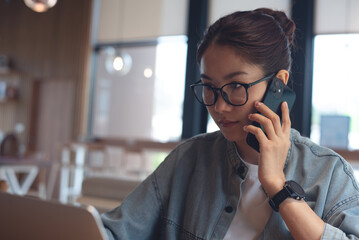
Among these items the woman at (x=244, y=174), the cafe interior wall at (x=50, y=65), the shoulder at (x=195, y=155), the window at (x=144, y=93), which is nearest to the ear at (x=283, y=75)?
the woman at (x=244, y=174)

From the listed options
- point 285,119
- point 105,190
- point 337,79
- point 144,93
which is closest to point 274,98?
point 285,119

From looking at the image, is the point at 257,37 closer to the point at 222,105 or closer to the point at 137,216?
the point at 222,105

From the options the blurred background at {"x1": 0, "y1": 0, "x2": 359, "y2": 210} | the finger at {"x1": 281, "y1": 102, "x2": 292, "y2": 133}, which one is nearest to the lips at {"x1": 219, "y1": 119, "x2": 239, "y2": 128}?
the finger at {"x1": 281, "y1": 102, "x2": 292, "y2": 133}

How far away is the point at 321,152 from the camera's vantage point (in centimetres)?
92

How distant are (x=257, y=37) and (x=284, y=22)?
16 cm

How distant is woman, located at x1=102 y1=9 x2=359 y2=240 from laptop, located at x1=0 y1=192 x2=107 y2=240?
34cm

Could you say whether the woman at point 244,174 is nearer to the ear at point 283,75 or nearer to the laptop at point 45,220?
the ear at point 283,75

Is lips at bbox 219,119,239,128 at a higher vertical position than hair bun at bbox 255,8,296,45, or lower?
lower

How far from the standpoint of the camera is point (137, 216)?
102 centimetres

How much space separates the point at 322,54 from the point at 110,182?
449cm

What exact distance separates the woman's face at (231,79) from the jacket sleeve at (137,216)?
0.29 m

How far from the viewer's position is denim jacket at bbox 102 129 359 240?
0.84 meters

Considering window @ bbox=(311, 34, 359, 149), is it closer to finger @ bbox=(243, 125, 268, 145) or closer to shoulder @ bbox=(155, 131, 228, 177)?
shoulder @ bbox=(155, 131, 228, 177)

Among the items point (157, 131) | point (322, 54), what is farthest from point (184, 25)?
point (322, 54)
